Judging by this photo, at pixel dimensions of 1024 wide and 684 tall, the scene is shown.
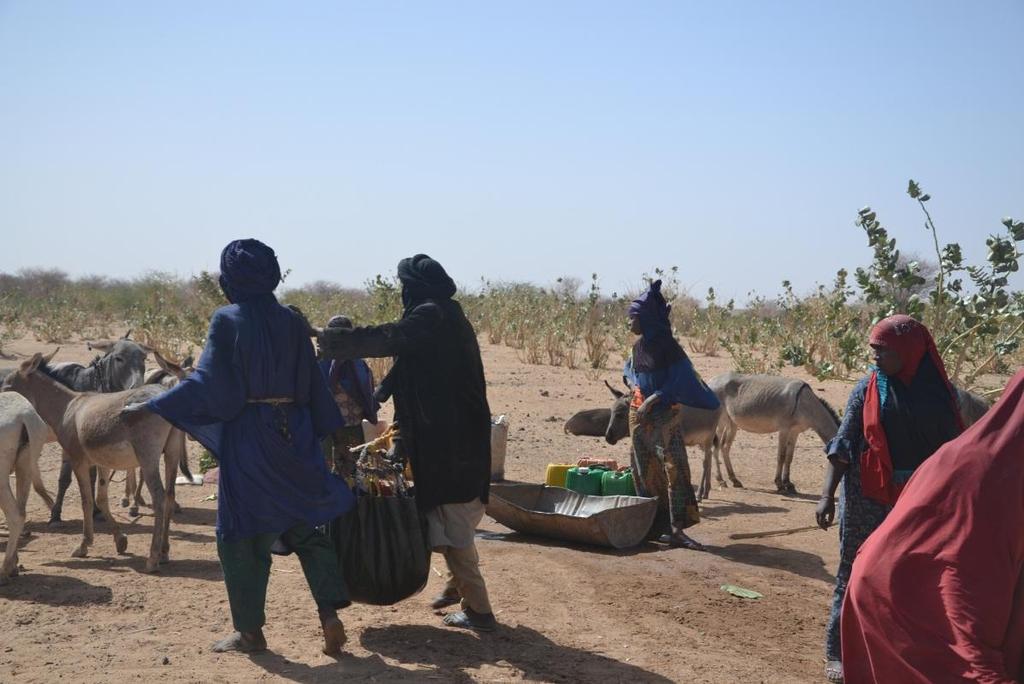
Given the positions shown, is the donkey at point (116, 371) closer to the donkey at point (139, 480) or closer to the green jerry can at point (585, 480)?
the donkey at point (139, 480)

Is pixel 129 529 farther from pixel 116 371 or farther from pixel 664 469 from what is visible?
pixel 664 469

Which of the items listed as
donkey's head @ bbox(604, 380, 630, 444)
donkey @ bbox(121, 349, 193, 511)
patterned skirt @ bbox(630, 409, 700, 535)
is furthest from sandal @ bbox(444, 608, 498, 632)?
donkey's head @ bbox(604, 380, 630, 444)

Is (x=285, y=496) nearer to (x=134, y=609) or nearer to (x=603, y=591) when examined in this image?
(x=134, y=609)

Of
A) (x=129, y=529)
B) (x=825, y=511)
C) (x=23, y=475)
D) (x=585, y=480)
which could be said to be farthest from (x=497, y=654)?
(x=129, y=529)

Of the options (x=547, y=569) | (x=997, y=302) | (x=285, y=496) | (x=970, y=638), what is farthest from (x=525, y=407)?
(x=970, y=638)

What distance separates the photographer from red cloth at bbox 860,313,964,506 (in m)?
5.26

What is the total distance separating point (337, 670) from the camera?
5.52 meters

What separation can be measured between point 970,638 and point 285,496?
316cm

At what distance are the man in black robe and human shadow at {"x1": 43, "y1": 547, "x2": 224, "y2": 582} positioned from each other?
229 cm

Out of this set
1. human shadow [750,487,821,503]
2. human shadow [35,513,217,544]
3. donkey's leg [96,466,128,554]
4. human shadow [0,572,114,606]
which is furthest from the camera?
human shadow [750,487,821,503]

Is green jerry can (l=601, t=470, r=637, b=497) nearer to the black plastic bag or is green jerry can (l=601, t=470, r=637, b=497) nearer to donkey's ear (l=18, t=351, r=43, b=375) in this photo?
the black plastic bag

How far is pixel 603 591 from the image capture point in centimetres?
741

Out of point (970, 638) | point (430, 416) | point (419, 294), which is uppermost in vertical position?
point (419, 294)

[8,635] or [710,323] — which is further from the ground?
[710,323]
